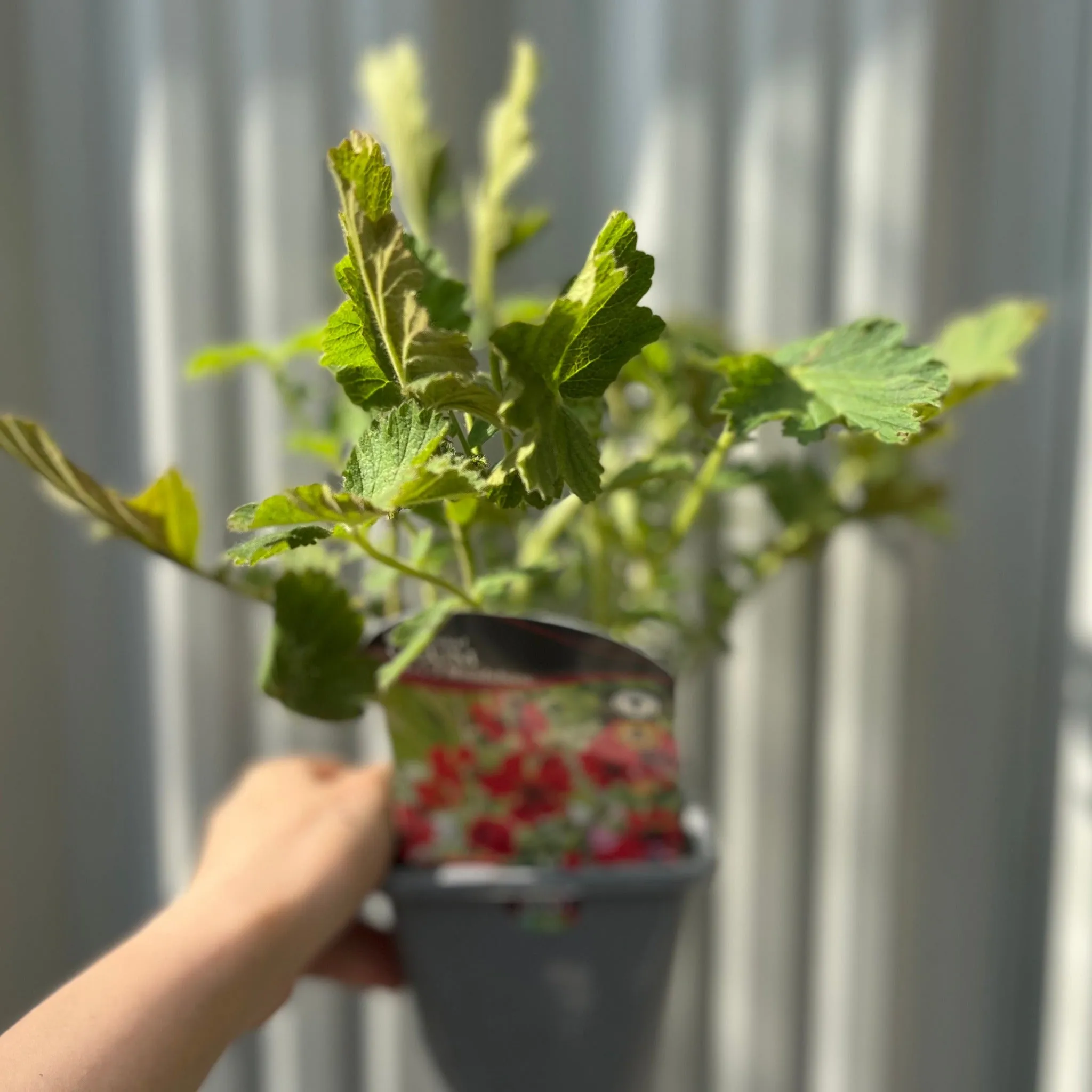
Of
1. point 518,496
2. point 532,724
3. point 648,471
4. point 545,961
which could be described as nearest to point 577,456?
point 518,496

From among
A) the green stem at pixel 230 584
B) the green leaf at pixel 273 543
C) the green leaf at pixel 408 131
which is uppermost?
the green leaf at pixel 408 131

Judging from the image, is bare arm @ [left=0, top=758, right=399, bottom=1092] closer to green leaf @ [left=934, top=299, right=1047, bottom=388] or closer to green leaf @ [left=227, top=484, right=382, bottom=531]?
green leaf @ [left=227, top=484, right=382, bottom=531]

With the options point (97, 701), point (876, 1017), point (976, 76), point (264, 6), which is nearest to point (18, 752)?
point (97, 701)

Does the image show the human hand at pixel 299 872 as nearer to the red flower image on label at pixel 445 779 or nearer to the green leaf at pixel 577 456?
the red flower image on label at pixel 445 779

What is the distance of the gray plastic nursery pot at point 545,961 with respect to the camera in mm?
510

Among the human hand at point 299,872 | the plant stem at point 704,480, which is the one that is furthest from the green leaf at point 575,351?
the human hand at point 299,872

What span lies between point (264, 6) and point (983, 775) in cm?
83

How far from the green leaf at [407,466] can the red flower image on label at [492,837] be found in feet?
0.93

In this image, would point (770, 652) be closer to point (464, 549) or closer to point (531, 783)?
point (531, 783)

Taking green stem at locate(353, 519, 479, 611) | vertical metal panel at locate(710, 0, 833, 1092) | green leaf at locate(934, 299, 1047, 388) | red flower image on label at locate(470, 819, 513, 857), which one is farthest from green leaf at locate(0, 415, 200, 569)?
vertical metal panel at locate(710, 0, 833, 1092)

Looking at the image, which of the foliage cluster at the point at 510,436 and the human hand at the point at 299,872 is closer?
the foliage cluster at the point at 510,436

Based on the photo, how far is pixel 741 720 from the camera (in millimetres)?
792

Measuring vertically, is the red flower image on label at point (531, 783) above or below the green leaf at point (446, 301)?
below

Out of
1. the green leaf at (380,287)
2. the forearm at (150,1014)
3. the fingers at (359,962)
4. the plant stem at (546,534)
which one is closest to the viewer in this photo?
the green leaf at (380,287)
